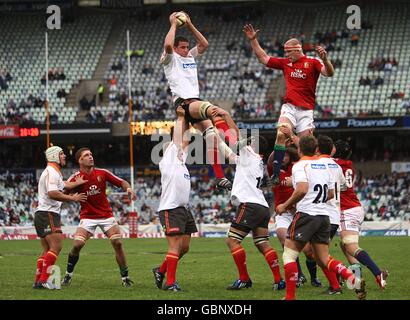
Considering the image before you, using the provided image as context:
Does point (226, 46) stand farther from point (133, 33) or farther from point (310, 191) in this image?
point (310, 191)

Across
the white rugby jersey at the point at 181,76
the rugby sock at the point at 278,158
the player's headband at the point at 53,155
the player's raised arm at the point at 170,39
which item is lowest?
the rugby sock at the point at 278,158

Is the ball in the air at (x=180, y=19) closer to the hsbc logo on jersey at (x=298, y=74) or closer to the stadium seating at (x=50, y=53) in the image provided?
the hsbc logo on jersey at (x=298, y=74)

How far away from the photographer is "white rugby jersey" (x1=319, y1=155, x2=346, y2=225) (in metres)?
13.2

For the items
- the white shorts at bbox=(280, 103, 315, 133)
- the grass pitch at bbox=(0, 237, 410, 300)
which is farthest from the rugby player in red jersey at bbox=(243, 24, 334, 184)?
the grass pitch at bbox=(0, 237, 410, 300)

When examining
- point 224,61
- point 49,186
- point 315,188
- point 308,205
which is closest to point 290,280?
point 308,205

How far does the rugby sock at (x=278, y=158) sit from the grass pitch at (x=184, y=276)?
6.61 feet

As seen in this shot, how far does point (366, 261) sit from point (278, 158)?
233 centimetres

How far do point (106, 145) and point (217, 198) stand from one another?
811 centimetres

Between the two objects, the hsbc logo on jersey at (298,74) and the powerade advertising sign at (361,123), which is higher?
the powerade advertising sign at (361,123)

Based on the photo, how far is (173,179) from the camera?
48.4ft

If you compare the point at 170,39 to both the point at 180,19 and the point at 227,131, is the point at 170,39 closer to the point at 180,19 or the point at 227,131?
the point at 180,19

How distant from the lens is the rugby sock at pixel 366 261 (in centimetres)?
1475

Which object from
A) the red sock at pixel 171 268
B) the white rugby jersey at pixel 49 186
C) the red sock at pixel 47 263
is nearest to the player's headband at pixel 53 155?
the white rugby jersey at pixel 49 186

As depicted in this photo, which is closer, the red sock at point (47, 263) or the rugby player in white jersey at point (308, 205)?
the rugby player in white jersey at point (308, 205)
